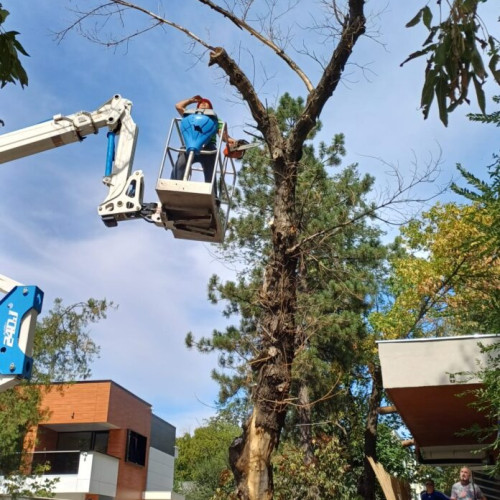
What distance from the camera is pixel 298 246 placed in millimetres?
7133

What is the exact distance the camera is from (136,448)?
1160 inches

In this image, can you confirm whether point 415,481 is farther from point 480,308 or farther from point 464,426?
point 480,308

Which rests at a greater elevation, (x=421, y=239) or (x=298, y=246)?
(x=421, y=239)

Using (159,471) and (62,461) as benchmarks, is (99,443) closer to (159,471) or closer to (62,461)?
(62,461)

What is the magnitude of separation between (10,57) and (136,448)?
27.4 m

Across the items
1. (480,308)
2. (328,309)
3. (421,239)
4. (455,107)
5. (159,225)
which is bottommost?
(455,107)

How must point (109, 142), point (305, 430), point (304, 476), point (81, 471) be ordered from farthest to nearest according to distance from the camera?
point (81, 471)
point (305, 430)
point (304, 476)
point (109, 142)

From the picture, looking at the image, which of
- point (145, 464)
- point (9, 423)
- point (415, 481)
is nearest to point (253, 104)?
point (9, 423)

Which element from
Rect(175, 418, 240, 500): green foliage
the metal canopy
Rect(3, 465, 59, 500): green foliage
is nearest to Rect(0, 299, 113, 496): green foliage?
Rect(3, 465, 59, 500): green foliage

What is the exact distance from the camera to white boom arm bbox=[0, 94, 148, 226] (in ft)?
25.3

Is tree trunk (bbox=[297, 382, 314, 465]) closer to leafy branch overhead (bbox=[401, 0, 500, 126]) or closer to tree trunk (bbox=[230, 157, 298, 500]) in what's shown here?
tree trunk (bbox=[230, 157, 298, 500])

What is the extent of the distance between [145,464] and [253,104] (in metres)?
26.5

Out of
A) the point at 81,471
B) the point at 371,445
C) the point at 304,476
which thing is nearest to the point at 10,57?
the point at 304,476

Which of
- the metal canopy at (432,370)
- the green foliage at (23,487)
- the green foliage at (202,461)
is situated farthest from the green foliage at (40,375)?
the green foliage at (202,461)
